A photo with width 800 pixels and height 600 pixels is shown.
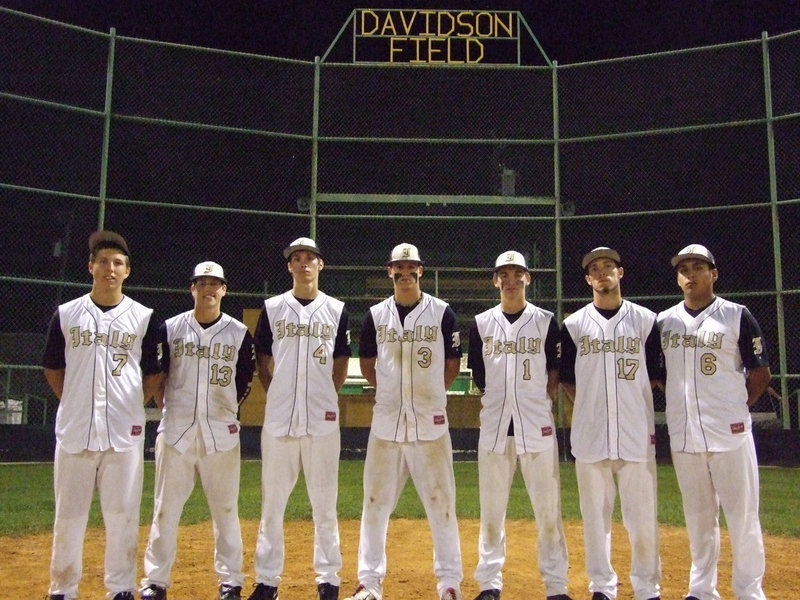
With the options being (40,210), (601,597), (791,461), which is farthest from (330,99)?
(601,597)

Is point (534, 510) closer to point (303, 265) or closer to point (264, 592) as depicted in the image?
point (264, 592)

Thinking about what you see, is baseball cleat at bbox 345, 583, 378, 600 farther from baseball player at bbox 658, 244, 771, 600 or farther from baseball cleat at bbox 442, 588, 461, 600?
baseball player at bbox 658, 244, 771, 600

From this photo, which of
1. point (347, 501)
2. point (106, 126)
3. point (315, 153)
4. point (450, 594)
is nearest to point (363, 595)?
point (450, 594)

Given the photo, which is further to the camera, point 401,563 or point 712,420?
point 401,563

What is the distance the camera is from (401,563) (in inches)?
241

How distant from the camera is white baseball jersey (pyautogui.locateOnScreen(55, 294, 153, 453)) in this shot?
4629 millimetres

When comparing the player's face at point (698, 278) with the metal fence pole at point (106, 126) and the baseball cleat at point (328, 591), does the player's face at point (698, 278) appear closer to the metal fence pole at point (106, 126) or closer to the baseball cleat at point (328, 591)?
the baseball cleat at point (328, 591)

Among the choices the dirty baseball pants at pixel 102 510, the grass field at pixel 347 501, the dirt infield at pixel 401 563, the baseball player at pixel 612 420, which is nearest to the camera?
the dirty baseball pants at pixel 102 510

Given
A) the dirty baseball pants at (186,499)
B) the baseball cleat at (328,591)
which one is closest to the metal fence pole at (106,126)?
the dirty baseball pants at (186,499)

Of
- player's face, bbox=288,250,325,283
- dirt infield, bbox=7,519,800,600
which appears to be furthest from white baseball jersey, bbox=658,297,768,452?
player's face, bbox=288,250,325,283

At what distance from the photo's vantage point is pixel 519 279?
5363 millimetres

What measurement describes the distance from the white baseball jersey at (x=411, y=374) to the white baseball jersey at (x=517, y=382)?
1.00 feet

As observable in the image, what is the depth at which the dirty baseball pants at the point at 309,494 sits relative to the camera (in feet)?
16.2

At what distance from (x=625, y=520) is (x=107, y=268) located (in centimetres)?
377
